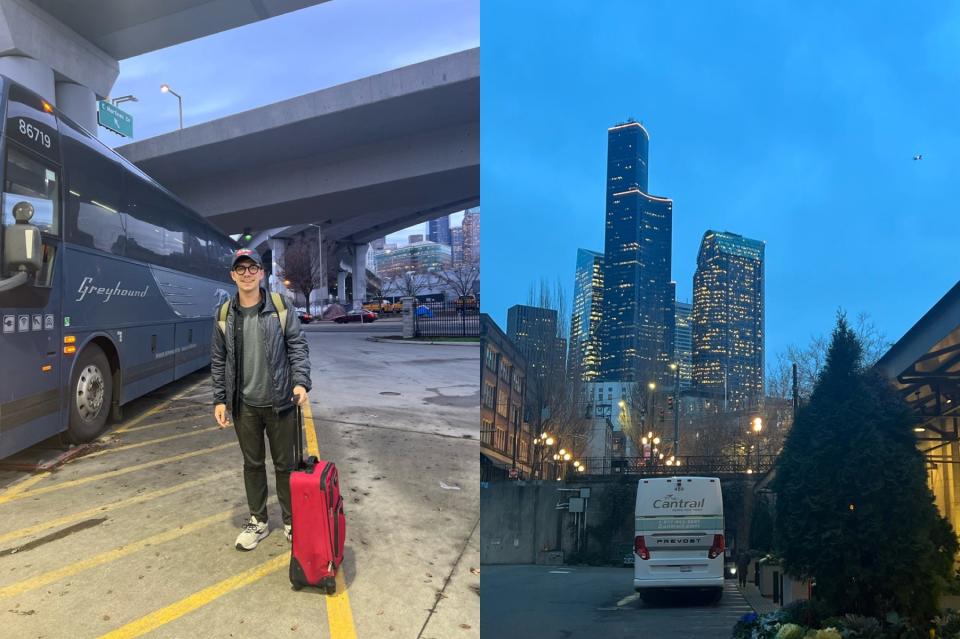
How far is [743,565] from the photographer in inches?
110

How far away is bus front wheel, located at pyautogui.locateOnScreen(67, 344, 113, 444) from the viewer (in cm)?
579

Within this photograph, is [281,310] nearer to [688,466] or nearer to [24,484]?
[688,466]

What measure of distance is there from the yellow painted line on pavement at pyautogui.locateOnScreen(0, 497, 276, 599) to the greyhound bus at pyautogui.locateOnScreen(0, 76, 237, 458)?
1.87 metres

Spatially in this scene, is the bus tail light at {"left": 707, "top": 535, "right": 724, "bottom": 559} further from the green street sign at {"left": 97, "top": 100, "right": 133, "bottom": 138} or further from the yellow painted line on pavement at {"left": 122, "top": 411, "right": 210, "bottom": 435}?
the green street sign at {"left": 97, "top": 100, "right": 133, "bottom": 138}

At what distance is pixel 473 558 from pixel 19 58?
1080 centimetres

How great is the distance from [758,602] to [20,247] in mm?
5363

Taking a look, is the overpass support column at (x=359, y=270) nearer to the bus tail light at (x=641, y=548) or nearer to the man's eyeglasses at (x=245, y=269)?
the man's eyeglasses at (x=245, y=269)

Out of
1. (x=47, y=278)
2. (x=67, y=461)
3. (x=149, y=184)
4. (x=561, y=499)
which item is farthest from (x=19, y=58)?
(x=561, y=499)

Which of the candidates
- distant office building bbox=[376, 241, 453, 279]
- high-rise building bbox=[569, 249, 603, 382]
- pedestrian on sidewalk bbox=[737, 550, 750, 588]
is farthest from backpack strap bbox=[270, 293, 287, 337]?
distant office building bbox=[376, 241, 453, 279]

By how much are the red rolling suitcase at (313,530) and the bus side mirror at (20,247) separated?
3109 millimetres

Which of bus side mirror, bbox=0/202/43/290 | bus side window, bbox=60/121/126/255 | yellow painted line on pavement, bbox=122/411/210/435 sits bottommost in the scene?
yellow painted line on pavement, bbox=122/411/210/435

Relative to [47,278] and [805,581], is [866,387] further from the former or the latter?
[47,278]

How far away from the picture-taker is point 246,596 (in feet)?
9.93

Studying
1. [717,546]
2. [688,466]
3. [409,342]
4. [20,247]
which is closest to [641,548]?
[717,546]
